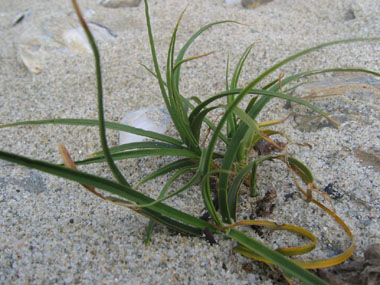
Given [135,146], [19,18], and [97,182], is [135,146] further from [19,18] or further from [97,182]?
[19,18]

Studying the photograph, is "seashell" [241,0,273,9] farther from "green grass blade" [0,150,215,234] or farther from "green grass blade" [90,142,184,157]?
"green grass blade" [0,150,215,234]

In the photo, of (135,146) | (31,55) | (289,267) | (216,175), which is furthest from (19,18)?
(289,267)

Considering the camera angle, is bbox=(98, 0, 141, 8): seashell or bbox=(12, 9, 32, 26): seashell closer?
bbox=(12, 9, 32, 26): seashell

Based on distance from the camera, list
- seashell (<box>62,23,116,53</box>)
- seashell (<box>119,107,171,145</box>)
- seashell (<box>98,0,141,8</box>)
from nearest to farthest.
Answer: seashell (<box>119,107,171,145</box>) < seashell (<box>62,23,116,53</box>) < seashell (<box>98,0,141,8</box>)

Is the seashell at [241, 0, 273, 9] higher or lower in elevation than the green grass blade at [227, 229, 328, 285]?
lower

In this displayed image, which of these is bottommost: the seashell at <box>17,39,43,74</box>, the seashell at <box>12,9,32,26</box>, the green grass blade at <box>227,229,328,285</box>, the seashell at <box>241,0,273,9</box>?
the seashell at <box>12,9,32,26</box>

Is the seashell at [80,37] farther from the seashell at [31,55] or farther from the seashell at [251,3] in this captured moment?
the seashell at [251,3]

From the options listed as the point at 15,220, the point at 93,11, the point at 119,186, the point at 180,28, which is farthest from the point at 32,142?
the point at 93,11

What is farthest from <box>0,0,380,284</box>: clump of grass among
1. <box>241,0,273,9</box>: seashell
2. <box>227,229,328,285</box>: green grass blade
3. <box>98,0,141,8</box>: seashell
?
<box>98,0,141,8</box>: seashell

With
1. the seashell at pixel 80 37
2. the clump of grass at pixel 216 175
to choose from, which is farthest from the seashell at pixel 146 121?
the seashell at pixel 80 37
